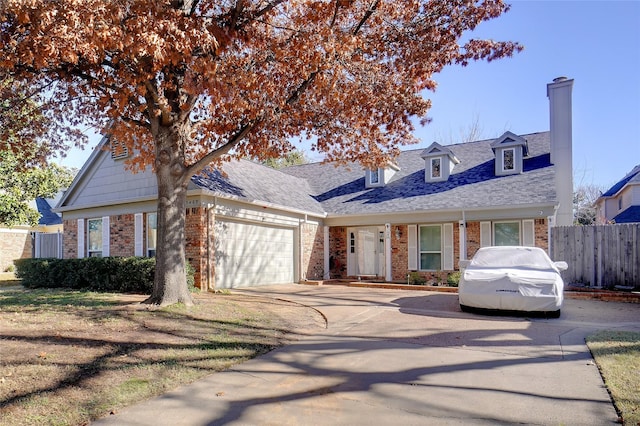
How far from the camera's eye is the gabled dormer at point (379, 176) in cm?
1936

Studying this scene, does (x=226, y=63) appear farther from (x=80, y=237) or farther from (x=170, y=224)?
(x=80, y=237)

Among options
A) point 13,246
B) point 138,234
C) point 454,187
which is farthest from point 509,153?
point 13,246

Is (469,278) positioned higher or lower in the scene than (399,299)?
higher

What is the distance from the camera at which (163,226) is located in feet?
29.1

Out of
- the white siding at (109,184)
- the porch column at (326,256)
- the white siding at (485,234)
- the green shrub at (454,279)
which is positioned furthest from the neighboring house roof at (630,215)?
the white siding at (109,184)

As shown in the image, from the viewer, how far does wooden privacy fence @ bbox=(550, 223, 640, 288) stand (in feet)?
41.2

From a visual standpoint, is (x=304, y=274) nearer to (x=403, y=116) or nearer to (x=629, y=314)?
(x=403, y=116)

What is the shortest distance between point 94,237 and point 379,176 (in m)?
11.8

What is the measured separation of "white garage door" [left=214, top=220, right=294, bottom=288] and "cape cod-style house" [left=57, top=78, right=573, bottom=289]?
3cm

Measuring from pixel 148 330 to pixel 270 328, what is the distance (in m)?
1.91

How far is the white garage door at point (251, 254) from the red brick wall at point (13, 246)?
17.8 m

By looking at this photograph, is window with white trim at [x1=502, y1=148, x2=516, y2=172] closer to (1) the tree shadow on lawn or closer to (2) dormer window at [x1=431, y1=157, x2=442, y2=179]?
(2) dormer window at [x1=431, y1=157, x2=442, y2=179]

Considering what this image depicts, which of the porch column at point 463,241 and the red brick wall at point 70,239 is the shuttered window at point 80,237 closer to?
the red brick wall at point 70,239

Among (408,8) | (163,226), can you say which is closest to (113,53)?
(163,226)
